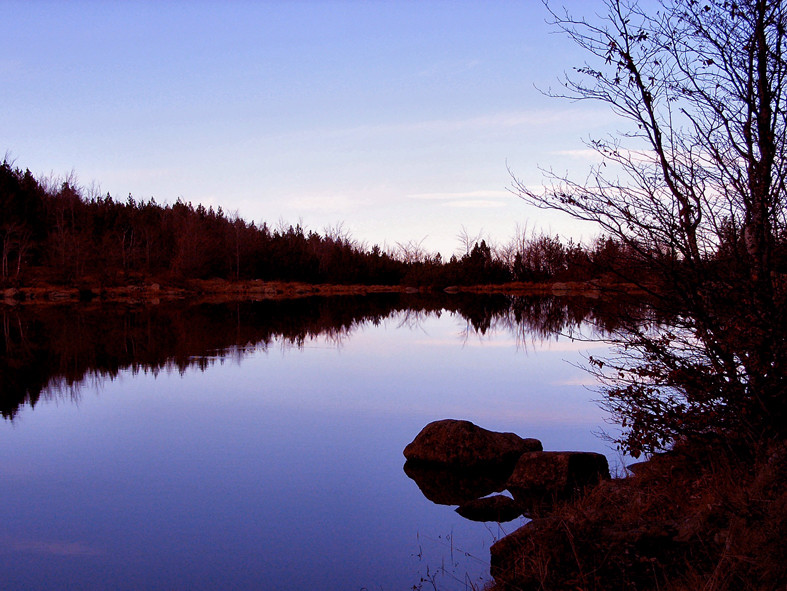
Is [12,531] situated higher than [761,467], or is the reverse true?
→ [761,467]

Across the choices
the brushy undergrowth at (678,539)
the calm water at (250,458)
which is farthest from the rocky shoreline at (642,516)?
the calm water at (250,458)

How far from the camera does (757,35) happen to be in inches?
238

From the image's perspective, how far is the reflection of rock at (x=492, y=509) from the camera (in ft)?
23.7

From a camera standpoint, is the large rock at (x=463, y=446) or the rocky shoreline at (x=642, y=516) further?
the large rock at (x=463, y=446)

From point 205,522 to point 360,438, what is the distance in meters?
3.84

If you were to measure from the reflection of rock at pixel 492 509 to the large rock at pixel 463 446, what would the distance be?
1421 millimetres

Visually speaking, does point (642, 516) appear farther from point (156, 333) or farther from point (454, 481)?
point (156, 333)

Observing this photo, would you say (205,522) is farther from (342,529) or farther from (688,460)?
(688,460)

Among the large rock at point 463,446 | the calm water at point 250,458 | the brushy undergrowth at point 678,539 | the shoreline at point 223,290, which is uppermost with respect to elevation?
the shoreline at point 223,290

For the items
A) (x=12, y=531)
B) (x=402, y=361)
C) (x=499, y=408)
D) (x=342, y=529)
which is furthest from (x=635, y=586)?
(x=402, y=361)

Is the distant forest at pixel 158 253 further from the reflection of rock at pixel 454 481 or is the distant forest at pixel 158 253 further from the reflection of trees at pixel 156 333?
the reflection of rock at pixel 454 481

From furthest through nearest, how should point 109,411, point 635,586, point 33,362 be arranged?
point 33,362, point 109,411, point 635,586

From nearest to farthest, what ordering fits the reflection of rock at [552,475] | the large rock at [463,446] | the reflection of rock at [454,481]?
the reflection of rock at [552,475] < the reflection of rock at [454,481] < the large rock at [463,446]

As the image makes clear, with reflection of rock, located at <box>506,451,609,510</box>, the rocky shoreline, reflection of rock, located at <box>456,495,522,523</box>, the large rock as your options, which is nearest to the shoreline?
the large rock
